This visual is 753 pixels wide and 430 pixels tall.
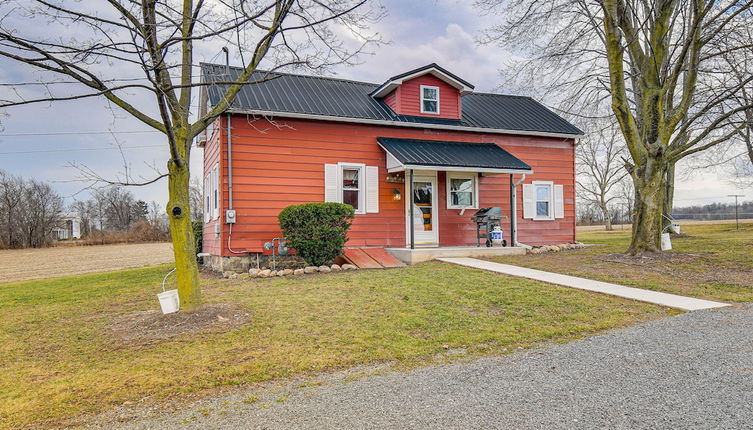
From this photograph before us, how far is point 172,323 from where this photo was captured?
17.1 ft

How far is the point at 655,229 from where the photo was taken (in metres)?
10.7

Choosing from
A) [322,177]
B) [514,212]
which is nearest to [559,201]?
[514,212]

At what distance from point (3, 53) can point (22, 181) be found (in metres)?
42.7

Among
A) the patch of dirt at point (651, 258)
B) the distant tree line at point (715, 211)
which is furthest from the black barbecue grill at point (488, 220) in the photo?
the distant tree line at point (715, 211)

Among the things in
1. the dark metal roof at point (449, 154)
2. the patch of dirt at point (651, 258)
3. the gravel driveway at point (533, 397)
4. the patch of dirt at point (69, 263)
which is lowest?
the patch of dirt at point (69, 263)

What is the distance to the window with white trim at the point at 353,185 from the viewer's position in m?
11.6

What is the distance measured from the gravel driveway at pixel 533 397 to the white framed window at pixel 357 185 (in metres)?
7.94

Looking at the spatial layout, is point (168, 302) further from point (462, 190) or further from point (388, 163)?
point (462, 190)

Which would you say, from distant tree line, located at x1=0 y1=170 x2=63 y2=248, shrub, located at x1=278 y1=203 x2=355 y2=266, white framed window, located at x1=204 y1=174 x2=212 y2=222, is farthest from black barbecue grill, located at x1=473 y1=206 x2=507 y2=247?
distant tree line, located at x1=0 y1=170 x2=63 y2=248

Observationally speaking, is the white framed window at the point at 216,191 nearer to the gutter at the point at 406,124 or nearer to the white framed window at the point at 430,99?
the gutter at the point at 406,124

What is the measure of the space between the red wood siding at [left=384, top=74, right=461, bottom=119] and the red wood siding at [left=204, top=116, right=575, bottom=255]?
1.93 ft

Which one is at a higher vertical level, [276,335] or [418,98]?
[418,98]

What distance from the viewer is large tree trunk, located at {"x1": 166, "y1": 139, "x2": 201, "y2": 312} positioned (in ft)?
17.7

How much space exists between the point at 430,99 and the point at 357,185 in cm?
353
